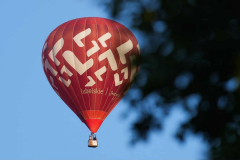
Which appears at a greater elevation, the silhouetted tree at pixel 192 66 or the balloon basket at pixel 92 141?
the balloon basket at pixel 92 141

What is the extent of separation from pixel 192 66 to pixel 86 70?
756 inches

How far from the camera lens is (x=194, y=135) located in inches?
247

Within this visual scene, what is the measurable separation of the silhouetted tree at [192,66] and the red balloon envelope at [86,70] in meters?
18.1

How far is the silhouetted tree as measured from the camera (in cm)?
595

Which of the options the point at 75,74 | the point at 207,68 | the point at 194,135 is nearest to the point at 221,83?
the point at 207,68

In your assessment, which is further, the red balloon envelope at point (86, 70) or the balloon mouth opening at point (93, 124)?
the balloon mouth opening at point (93, 124)

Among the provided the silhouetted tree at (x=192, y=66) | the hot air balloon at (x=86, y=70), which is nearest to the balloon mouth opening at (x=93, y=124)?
the hot air balloon at (x=86, y=70)

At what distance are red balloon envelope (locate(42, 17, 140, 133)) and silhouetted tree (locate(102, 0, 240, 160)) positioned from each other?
59.5 feet

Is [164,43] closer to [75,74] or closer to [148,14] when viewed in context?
[148,14]

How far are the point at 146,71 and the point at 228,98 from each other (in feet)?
2.97

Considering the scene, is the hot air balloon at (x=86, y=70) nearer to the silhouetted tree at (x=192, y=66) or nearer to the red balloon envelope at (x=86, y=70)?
the red balloon envelope at (x=86, y=70)

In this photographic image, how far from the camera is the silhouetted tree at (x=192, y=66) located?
5.95 metres

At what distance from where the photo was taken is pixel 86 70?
82.5ft

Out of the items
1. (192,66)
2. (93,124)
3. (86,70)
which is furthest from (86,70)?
(192,66)
